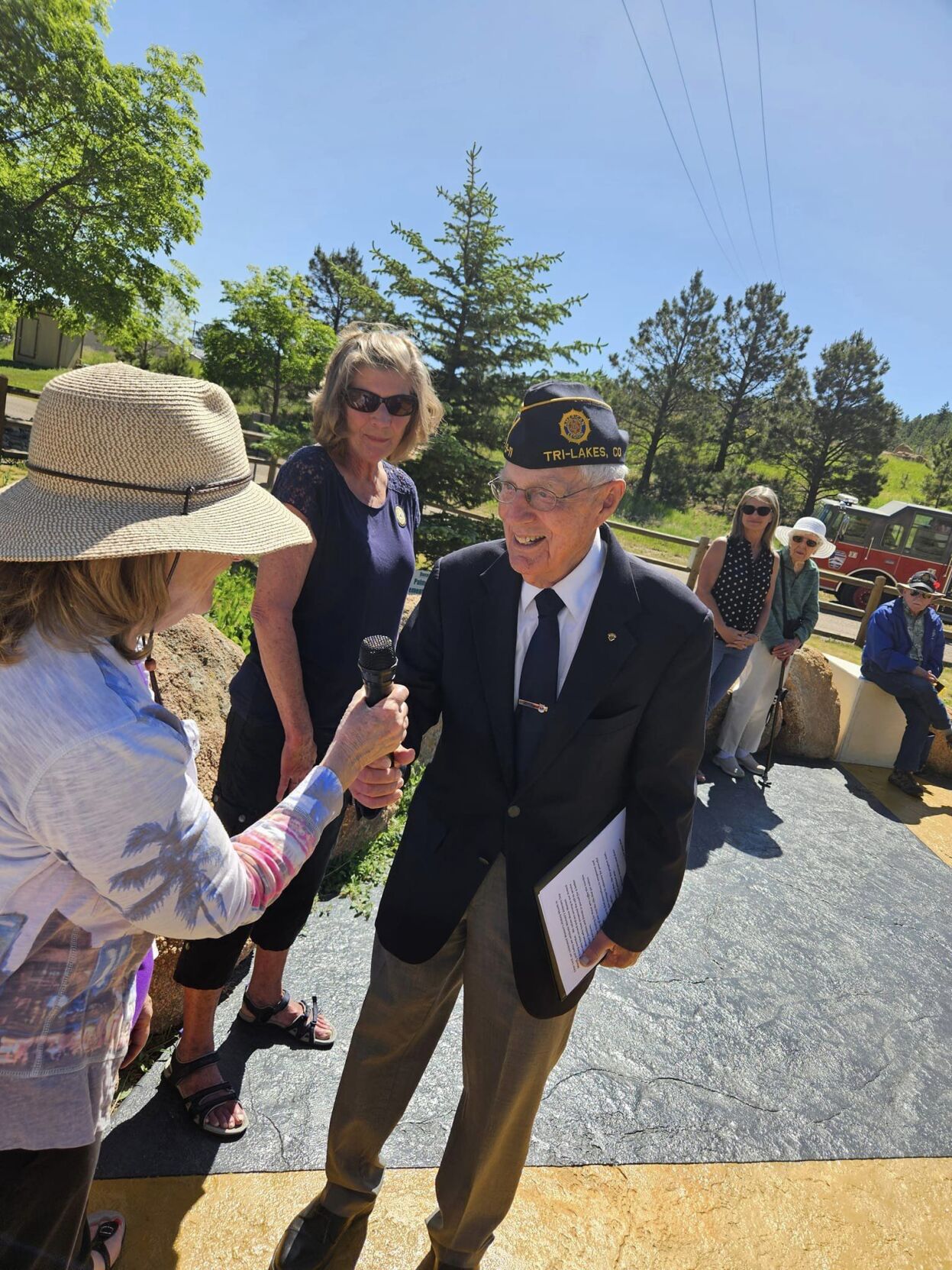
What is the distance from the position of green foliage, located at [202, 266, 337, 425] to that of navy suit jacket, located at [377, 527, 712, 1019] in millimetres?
22762

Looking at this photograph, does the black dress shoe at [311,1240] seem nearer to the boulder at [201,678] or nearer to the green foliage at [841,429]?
the boulder at [201,678]

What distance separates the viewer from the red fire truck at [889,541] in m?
22.2

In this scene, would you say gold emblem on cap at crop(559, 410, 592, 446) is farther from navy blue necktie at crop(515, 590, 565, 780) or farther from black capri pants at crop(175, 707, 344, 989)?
black capri pants at crop(175, 707, 344, 989)

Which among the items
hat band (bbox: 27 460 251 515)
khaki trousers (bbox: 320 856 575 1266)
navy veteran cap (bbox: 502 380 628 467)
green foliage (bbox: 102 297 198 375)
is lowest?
khaki trousers (bbox: 320 856 575 1266)

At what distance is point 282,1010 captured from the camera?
2.86 meters

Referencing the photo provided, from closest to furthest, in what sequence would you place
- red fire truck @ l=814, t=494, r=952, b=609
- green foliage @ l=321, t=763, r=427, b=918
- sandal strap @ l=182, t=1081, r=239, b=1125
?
sandal strap @ l=182, t=1081, r=239, b=1125
green foliage @ l=321, t=763, r=427, b=918
red fire truck @ l=814, t=494, r=952, b=609

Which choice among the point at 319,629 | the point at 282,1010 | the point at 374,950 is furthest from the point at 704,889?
the point at 319,629

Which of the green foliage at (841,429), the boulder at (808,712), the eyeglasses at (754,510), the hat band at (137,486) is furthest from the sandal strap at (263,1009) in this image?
the green foliage at (841,429)

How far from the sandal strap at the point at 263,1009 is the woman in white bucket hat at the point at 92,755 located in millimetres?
1404

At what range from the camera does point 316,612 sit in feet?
7.73

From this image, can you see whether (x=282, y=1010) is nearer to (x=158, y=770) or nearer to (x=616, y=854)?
(x=616, y=854)

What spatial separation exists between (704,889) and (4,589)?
4.22m

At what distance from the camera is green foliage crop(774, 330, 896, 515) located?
136 feet

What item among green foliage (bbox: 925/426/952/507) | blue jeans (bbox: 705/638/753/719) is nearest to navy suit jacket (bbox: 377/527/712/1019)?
blue jeans (bbox: 705/638/753/719)
